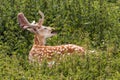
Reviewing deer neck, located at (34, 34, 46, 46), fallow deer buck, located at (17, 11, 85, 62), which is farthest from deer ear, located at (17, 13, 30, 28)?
deer neck, located at (34, 34, 46, 46)

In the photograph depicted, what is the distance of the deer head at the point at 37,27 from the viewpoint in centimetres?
1166

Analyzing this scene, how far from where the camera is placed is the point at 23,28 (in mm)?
11695

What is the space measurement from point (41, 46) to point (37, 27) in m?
0.63

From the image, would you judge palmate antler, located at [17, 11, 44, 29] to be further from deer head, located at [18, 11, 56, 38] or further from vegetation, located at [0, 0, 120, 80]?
vegetation, located at [0, 0, 120, 80]

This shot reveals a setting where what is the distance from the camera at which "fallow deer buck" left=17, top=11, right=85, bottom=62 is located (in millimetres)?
10719

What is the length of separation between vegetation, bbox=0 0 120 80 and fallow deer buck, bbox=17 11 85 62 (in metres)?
0.18

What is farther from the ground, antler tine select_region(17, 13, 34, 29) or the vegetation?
antler tine select_region(17, 13, 34, 29)

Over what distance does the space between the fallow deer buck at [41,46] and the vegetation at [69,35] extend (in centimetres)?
18

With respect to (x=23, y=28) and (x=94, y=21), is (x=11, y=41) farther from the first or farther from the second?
(x=94, y=21)

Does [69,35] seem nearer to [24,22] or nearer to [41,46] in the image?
[24,22]

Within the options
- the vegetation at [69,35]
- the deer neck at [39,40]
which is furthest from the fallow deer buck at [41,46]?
the vegetation at [69,35]

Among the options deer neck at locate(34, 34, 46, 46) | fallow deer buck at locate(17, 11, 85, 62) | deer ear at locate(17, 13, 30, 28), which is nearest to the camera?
fallow deer buck at locate(17, 11, 85, 62)

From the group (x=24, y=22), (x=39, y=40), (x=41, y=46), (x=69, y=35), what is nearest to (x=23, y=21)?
(x=24, y=22)

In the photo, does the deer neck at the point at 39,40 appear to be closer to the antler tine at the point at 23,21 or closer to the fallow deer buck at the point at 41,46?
the fallow deer buck at the point at 41,46
